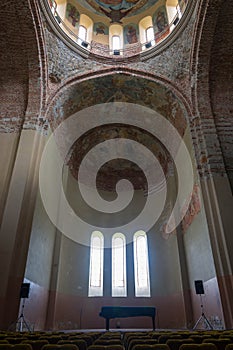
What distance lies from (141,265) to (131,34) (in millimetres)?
12952

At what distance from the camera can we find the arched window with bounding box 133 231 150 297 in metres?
13.0

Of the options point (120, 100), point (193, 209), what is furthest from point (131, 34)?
point (193, 209)

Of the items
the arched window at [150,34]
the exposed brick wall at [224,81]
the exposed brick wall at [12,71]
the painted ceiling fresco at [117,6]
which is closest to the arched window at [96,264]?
the exposed brick wall at [12,71]

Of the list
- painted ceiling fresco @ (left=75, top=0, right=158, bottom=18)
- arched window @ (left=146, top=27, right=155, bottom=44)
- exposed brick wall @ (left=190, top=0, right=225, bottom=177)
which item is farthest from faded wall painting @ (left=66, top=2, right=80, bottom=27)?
exposed brick wall @ (left=190, top=0, right=225, bottom=177)

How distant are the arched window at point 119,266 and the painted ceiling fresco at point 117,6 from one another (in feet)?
42.0

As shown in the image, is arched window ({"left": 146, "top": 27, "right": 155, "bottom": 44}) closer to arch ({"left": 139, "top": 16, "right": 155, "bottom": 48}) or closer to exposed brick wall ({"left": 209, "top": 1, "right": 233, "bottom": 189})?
arch ({"left": 139, "top": 16, "right": 155, "bottom": 48})

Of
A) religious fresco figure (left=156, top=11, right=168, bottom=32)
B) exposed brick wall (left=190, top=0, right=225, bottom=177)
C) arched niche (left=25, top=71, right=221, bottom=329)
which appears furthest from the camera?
religious fresco figure (left=156, top=11, right=168, bottom=32)

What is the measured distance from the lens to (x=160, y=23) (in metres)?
12.9

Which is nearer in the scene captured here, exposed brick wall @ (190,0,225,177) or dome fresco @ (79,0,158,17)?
exposed brick wall @ (190,0,225,177)

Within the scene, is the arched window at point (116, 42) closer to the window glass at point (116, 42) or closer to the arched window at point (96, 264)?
the window glass at point (116, 42)

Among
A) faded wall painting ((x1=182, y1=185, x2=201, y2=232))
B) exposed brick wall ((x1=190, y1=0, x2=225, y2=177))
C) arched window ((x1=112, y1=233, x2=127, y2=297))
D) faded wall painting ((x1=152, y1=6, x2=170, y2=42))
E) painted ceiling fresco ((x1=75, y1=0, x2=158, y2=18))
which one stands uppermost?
painted ceiling fresco ((x1=75, y1=0, x2=158, y2=18))

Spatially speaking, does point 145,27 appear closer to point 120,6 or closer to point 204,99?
point 120,6

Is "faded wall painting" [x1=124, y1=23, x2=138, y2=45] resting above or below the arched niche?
above

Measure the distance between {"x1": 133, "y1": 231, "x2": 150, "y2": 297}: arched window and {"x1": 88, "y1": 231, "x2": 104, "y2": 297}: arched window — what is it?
74.8 inches
